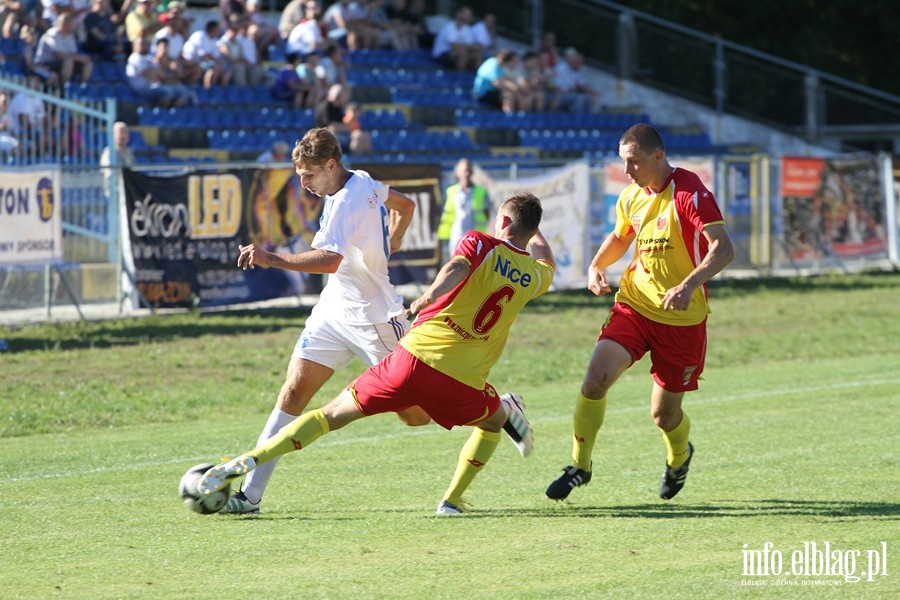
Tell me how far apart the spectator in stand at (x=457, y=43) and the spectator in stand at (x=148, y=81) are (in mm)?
7505

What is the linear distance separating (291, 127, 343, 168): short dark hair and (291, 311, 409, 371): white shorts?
2.85ft

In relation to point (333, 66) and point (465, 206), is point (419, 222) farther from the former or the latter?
point (333, 66)

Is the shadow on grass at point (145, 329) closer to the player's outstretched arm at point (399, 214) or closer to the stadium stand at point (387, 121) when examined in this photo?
the stadium stand at point (387, 121)

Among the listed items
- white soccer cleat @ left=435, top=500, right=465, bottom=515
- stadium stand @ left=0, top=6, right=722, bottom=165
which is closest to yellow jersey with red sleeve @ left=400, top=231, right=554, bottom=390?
white soccer cleat @ left=435, top=500, right=465, bottom=515

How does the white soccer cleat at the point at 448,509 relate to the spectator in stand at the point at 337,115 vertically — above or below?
below

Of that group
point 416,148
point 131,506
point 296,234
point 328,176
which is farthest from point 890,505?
point 416,148

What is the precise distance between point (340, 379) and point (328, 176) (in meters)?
6.69

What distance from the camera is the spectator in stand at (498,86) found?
2761 cm

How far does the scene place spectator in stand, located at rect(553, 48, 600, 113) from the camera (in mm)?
29422

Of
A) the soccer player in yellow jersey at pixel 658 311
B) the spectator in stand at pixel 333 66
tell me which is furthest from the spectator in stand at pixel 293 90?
the soccer player in yellow jersey at pixel 658 311

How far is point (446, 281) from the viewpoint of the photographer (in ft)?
21.2

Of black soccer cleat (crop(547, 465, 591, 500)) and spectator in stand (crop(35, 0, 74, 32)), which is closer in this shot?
black soccer cleat (crop(547, 465, 591, 500))

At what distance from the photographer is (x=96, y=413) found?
37.3 ft

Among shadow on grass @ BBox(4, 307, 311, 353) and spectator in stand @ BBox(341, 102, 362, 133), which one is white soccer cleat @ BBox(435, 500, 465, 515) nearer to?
shadow on grass @ BBox(4, 307, 311, 353)
